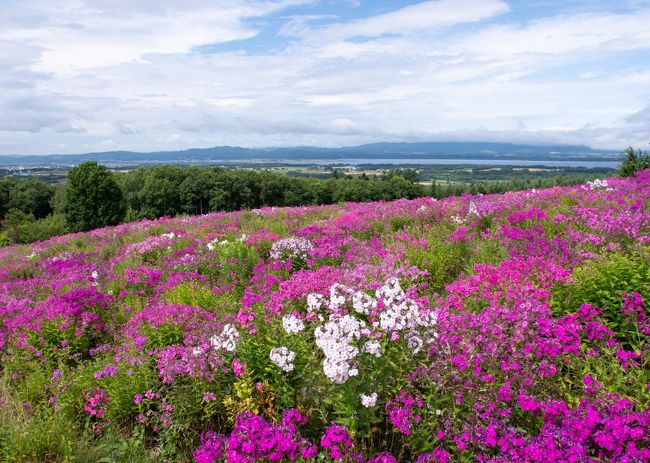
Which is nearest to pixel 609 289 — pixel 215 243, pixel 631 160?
pixel 215 243

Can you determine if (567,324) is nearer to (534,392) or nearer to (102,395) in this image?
(534,392)

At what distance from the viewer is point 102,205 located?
165ft

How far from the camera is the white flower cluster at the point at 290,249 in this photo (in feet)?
31.3

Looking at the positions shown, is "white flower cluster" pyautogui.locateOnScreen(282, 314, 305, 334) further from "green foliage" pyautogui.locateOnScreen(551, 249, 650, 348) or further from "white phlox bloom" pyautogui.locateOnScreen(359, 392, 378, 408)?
"green foliage" pyautogui.locateOnScreen(551, 249, 650, 348)

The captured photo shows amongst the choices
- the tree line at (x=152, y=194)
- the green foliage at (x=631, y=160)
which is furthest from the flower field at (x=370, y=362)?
the tree line at (x=152, y=194)

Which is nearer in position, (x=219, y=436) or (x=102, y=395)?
(x=219, y=436)

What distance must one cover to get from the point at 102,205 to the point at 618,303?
5402 centimetres

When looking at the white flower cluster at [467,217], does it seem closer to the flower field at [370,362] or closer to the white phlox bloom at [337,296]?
the flower field at [370,362]

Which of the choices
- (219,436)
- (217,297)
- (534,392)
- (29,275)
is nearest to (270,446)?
(219,436)

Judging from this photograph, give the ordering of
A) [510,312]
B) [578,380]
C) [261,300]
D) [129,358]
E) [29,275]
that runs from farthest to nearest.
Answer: [29,275]
[261,300]
[129,358]
[510,312]
[578,380]

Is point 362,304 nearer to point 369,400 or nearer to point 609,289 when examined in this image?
point 369,400

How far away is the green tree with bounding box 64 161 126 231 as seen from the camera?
49719 millimetres

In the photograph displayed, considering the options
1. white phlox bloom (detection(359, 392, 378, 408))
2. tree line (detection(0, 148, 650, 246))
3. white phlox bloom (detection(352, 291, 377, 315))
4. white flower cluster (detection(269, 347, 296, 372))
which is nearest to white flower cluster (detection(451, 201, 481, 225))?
white phlox bloom (detection(352, 291, 377, 315))

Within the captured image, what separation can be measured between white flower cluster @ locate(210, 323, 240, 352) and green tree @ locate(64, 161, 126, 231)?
50505mm
